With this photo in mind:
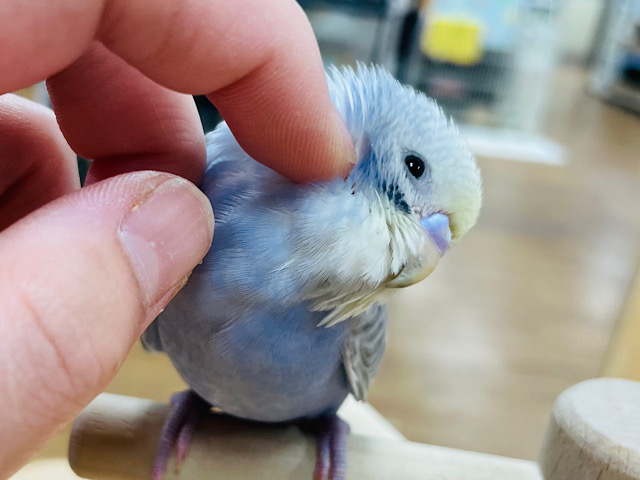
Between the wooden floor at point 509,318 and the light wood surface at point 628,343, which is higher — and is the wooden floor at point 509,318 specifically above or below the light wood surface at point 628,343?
below

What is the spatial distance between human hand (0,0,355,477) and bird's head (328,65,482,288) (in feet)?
0.06

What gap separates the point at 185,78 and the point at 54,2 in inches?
A: 2.9

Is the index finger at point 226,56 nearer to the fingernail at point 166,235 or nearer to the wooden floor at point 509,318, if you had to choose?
the fingernail at point 166,235

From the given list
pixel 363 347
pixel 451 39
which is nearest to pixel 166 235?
pixel 363 347

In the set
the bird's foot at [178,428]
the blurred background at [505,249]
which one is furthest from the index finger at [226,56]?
the blurred background at [505,249]

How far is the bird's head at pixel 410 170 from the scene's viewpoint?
33cm

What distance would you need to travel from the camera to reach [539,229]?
1650mm

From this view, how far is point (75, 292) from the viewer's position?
9.6 inches

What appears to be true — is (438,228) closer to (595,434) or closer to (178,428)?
(595,434)

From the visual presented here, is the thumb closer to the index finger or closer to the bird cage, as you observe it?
the index finger

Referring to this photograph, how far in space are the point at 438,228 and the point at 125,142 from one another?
21cm

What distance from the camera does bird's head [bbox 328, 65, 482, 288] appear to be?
328mm

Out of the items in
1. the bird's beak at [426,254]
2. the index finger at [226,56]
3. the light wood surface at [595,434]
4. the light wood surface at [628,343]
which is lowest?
the light wood surface at [628,343]

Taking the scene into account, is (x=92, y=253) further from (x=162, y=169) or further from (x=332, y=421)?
(x=332, y=421)
